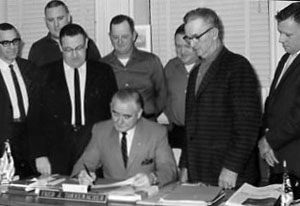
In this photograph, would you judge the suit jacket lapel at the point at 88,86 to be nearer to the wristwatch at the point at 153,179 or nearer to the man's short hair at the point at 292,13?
the wristwatch at the point at 153,179

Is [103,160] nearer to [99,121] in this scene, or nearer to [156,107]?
[99,121]

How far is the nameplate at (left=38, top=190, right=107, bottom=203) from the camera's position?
2.54 metres

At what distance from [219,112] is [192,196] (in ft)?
1.82

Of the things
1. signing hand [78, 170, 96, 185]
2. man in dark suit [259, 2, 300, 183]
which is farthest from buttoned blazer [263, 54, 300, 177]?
signing hand [78, 170, 96, 185]

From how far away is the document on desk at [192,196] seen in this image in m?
2.43

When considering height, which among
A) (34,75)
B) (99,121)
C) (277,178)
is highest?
(34,75)

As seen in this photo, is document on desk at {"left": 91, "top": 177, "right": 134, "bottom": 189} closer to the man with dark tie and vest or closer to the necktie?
the man with dark tie and vest

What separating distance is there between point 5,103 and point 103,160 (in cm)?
96

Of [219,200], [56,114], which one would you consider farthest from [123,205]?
[56,114]

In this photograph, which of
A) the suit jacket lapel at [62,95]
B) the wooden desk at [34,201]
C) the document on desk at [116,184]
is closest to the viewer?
the wooden desk at [34,201]

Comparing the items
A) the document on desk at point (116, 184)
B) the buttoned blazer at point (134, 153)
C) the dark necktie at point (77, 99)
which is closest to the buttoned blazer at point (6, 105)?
the dark necktie at point (77, 99)

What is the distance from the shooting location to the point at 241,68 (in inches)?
111

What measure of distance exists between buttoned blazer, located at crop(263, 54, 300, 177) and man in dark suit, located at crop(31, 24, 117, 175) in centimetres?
109

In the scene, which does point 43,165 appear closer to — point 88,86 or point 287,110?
point 88,86
